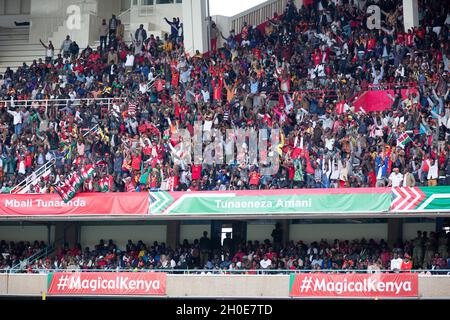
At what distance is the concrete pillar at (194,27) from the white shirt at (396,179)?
438 inches

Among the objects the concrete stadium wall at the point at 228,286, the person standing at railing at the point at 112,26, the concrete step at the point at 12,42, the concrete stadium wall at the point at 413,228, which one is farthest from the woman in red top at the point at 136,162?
the concrete step at the point at 12,42

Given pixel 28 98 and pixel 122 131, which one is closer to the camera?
pixel 122 131

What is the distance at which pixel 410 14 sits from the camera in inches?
1216

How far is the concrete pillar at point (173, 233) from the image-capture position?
104ft

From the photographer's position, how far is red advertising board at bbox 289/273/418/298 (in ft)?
79.2

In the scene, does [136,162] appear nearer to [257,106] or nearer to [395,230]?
[257,106]

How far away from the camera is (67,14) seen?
40.5m

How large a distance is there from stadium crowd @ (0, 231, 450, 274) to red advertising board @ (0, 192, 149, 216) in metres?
1.65

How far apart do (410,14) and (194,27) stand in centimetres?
800

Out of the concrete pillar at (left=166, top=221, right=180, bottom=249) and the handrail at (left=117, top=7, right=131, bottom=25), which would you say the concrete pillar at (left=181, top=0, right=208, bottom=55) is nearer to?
the handrail at (left=117, top=7, right=131, bottom=25)

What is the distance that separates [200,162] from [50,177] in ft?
17.0

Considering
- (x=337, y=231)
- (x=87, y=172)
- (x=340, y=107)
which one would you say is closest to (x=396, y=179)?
(x=340, y=107)
